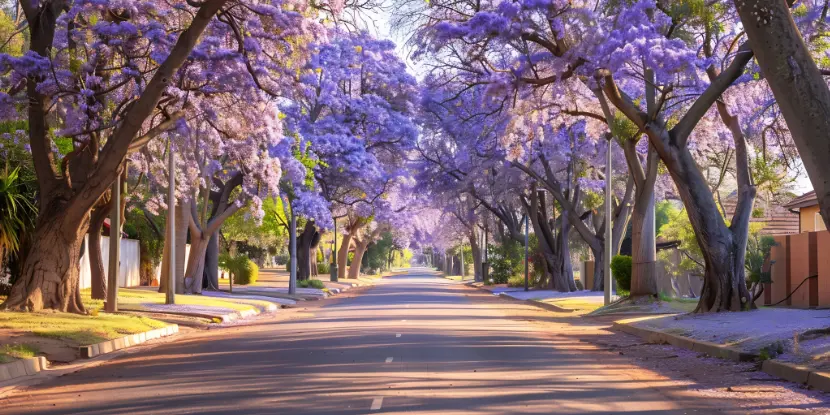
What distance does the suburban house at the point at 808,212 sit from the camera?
125 ft

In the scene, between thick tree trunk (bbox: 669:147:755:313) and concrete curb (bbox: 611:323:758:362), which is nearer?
concrete curb (bbox: 611:323:758:362)

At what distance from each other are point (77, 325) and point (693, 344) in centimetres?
1154

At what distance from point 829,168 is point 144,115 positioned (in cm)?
1421

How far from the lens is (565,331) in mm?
23719

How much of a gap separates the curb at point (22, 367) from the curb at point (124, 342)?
1.45 meters

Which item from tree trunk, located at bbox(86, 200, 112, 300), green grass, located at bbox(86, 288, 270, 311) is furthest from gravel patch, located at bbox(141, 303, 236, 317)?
tree trunk, located at bbox(86, 200, 112, 300)

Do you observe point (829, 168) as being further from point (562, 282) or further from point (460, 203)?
point (460, 203)

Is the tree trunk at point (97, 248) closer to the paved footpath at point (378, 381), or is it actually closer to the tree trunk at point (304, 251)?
the paved footpath at point (378, 381)

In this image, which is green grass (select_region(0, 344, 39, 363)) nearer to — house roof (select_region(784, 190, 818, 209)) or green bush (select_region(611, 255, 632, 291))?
green bush (select_region(611, 255, 632, 291))

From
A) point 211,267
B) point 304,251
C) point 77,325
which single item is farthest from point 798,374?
point 304,251

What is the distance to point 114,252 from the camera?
2464 centimetres

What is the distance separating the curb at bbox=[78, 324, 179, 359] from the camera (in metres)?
17.1

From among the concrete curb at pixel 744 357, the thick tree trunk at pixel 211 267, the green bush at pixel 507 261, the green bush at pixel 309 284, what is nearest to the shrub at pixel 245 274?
the green bush at pixel 309 284

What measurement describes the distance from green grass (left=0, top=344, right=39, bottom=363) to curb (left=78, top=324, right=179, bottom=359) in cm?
120
